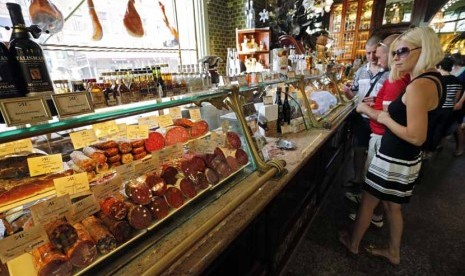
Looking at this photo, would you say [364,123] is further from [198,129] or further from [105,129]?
[105,129]

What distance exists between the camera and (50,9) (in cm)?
208

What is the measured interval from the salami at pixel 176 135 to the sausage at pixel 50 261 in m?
0.76

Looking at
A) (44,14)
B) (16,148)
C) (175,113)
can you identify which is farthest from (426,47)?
(44,14)

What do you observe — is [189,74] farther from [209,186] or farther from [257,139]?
[209,186]

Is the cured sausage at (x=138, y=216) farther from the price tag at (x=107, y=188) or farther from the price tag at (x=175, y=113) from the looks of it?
the price tag at (x=175, y=113)

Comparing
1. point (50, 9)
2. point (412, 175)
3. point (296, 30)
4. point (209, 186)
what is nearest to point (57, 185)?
point (209, 186)

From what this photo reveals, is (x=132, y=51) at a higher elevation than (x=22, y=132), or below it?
higher

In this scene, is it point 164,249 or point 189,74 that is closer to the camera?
point 164,249

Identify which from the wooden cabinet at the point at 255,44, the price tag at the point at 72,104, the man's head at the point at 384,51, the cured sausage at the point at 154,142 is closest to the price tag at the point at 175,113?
the cured sausage at the point at 154,142

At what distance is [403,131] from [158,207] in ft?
5.52

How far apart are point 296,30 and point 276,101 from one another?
3088mm

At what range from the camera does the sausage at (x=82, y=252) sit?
850mm

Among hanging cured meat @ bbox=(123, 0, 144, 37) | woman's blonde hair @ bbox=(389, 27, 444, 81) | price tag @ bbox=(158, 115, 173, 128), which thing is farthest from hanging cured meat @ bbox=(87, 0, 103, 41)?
woman's blonde hair @ bbox=(389, 27, 444, 81)

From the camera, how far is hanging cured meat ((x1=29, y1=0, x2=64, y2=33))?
79.9 inches
